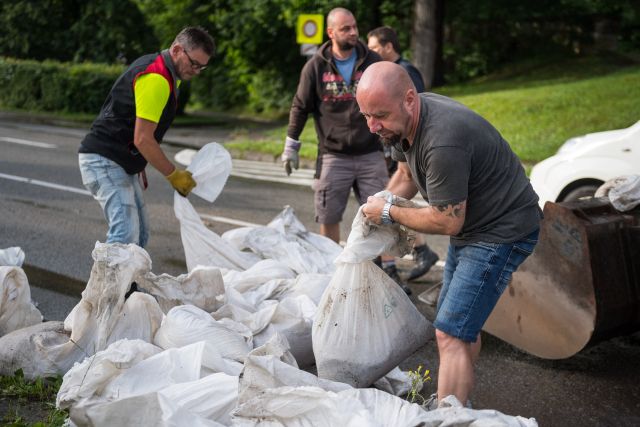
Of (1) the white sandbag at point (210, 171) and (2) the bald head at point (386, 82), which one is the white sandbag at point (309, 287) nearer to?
(1) the white sandbag at point (210, 171)

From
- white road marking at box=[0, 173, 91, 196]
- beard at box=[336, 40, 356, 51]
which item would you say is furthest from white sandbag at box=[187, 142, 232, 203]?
white road marking at box=[0, 173, 91, 196]

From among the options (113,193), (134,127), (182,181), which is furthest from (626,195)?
(113,193)

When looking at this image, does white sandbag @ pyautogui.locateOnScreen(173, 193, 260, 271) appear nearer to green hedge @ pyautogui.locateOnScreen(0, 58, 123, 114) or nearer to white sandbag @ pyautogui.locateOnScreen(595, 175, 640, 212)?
white sandbag @ pyautogui.locateOnScreen(595, 175, 640, 212)

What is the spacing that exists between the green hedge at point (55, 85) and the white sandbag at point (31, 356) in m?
17.9

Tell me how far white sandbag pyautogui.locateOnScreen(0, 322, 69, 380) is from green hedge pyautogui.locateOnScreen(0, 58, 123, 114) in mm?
17896

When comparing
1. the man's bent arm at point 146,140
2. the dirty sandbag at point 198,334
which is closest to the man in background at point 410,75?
the man's bent arm at point 146,140

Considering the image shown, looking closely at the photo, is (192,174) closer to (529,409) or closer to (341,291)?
(341,291)

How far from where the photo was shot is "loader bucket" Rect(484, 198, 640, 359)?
4836 millimetres

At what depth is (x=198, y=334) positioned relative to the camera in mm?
4453

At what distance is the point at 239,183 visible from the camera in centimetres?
1134

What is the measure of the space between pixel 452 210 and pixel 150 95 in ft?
7.23

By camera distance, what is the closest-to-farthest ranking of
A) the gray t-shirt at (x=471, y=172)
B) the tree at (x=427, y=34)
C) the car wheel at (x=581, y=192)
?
the gray t-shirt at (x=471, y=172)
the car wheel at (x=581, y=192)
the tree at (x=427, y=34)

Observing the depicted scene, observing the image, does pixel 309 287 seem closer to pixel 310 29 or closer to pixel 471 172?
pixel 471 172

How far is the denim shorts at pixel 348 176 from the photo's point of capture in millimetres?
6547
